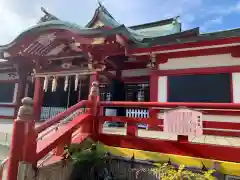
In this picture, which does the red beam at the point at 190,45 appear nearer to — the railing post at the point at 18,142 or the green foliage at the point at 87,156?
the green foliage at the point at 87,156

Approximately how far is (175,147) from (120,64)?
252 inches

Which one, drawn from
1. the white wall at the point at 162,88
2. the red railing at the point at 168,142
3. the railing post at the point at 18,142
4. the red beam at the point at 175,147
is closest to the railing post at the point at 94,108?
the red railing at the point at 168,142

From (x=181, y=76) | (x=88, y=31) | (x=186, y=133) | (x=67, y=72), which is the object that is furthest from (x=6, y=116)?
(x=186, y=133)

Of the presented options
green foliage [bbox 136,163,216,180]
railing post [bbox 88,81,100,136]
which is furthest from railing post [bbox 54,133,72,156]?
green foliage [bbox 136,163,216,180]

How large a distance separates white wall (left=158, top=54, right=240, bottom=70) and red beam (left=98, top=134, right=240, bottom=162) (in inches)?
154

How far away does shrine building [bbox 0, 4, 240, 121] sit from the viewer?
22.2 ft

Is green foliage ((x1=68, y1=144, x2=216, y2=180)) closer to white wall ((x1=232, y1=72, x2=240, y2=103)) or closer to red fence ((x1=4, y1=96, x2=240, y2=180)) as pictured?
red fence ((x1=4, y1=96, x2=240, y2=180))

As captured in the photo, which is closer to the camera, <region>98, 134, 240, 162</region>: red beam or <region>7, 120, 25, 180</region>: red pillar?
<region>7, 120, 25, 180</region>: red pillar

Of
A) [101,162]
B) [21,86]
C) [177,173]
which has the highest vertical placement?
[21,86]

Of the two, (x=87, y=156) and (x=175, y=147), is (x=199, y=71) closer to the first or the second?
(x=175, y=147)

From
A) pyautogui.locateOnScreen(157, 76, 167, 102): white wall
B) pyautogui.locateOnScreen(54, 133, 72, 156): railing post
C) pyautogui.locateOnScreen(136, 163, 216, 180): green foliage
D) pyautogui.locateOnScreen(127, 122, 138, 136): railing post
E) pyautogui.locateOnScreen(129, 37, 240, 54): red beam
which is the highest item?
pyautogui.locateOnScreen(129, 37, 240, 54): red beam

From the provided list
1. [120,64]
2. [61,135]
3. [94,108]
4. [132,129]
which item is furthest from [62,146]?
[120,64]

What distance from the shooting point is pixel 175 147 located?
4070mm

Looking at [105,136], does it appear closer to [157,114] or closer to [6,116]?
[157,114]
